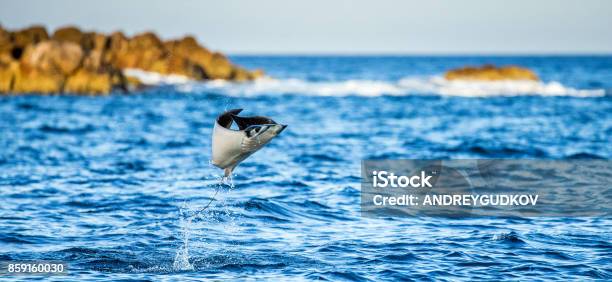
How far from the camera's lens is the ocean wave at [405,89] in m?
62.9

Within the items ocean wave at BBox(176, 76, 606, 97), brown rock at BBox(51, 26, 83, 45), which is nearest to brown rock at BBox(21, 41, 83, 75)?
ocean wave at BBox(176, 76, 606, 97)

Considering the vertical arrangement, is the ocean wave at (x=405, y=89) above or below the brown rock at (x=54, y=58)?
below

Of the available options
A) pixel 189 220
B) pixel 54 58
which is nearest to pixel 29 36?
pixel 54 58

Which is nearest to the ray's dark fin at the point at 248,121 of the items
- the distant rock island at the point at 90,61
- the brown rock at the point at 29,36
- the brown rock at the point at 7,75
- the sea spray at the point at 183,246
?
the sea spray at the point at 183,246

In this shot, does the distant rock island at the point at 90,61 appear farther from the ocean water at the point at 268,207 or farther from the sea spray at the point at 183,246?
the sea spray at the point at 183,246

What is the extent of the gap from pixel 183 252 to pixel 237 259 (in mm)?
971

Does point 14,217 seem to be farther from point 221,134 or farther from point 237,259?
point 221,134

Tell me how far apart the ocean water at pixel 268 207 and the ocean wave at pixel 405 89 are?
21331mm

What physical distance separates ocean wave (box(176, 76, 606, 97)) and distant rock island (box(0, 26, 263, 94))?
5.04 meters

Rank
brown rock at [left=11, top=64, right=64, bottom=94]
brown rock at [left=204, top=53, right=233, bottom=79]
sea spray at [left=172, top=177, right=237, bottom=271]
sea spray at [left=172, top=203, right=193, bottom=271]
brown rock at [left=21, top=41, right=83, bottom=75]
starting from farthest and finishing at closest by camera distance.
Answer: brown rock at [left=204, top=53, right=233, bottom=79] → brown rock at [left=21, top=41, right=83, bottom=75] → brown rock at [left=11, top=64, right=64, bottom=94] → sea spray at [left=172, top=177, right=237, bottom=271] → sea spray at [left=172, top=203, right=193, bottom=271]

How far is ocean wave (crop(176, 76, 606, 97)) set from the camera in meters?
62.9

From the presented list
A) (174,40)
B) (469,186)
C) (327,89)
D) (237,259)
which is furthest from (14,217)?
(174,40)

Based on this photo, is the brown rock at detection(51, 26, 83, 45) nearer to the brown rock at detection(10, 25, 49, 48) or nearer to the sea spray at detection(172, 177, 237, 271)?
the brown rock at detection(10, 25, 49, 48)

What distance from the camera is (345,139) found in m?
31.3
